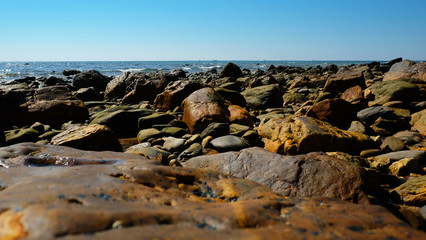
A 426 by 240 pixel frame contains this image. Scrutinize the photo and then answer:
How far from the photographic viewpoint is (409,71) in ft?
37.3

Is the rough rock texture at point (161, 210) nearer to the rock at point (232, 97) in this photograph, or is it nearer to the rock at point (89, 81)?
the rock at point (232, 97)

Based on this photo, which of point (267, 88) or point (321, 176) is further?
point (267, 88)

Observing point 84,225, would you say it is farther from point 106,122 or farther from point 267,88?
point 267,88

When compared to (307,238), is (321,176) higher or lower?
lower

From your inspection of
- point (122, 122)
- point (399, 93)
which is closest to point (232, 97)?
point (122, 122)

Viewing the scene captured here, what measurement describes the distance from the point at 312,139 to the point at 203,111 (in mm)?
2981

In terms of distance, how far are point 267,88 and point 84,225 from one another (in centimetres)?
979

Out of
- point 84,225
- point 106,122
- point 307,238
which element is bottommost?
point 106,122

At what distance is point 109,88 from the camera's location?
15.1 m

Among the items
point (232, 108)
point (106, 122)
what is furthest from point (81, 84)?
point (232, 108)

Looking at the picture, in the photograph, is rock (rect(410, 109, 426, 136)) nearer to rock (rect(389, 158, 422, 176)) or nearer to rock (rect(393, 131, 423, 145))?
rock (rect(393, 131, 423, 145))

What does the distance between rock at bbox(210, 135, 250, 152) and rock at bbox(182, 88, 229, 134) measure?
127 cm

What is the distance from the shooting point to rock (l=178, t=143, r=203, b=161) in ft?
17.9

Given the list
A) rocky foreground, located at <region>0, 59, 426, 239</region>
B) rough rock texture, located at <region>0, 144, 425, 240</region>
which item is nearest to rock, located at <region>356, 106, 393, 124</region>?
rocky foreground, located at <region>0, 59, 426, 239</region>
